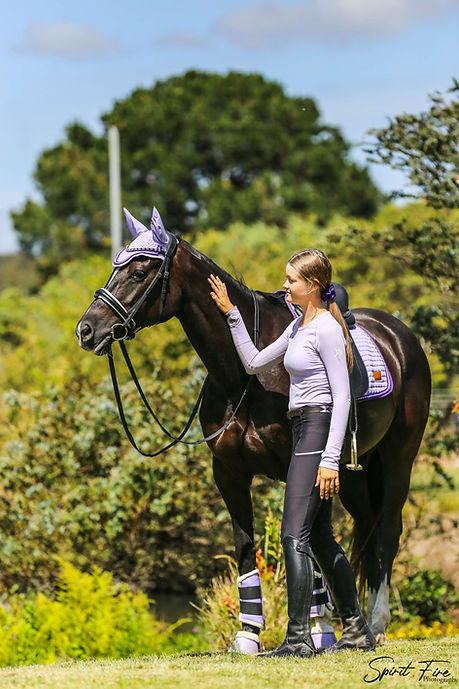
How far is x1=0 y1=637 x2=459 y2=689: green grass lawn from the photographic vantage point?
156 inches

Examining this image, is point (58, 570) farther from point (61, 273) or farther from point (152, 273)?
point (61, 273)

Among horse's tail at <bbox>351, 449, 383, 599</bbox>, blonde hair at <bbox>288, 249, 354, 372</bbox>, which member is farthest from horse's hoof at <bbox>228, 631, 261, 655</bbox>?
blonde hair at <bbox>288, 249, 354, 372</bbox>

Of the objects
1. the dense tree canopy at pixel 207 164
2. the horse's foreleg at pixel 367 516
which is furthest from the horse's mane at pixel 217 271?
the dense tree canopy at pixel 207 164

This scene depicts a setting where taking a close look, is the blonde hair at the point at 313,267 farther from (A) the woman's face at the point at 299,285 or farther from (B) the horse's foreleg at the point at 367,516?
(B) the horse's foreleg at the point at 367,516

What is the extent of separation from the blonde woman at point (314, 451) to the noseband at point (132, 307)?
2.62 ft

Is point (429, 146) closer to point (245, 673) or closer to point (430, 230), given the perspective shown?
point (430, 230)

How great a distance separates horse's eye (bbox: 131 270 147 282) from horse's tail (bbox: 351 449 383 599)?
2097 mm

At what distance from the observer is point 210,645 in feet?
24.9

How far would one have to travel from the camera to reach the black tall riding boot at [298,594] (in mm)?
4410

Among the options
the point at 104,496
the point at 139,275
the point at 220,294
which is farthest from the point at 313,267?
the point at 104,496

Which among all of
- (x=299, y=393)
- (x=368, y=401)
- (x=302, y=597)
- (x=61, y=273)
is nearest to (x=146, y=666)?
(x=302, y=597)

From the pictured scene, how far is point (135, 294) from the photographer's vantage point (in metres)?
5.07

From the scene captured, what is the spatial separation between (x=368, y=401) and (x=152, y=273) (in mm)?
1444

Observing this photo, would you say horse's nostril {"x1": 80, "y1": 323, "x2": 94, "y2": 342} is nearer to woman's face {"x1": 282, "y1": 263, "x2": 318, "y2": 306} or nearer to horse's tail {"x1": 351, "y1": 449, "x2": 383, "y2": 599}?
woman's face {"x1": 282, "y1": 263, "x2": 318, "y2": 306}
